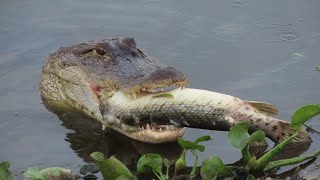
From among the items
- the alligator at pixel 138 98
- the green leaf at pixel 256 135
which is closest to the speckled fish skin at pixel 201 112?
the alligator at pixel 138 98

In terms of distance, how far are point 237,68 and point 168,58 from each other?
31.0 inches

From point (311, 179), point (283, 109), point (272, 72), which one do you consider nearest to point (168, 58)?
point (272, 72)

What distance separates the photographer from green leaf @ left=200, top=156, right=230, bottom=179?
4.59 metres

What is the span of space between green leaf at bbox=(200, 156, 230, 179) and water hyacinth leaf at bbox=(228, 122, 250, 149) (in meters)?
0.15

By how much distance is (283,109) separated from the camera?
610 centimetres

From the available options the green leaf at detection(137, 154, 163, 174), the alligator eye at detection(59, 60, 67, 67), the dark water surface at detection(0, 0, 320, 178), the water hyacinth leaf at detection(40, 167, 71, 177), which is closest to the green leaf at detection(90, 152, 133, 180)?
the green leaf at detection(137, 154, 163, 174)

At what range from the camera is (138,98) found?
5.34 metres

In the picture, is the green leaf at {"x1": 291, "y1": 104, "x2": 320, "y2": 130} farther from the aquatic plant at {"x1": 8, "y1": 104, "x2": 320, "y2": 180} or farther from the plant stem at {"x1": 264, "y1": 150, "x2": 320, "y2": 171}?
the plant stem at {"x1": 264, "y1": 150, "x2": 320, "y2": 171}

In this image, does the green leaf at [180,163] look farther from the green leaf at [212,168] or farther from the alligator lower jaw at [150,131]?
the alligator lower jaw at [150,131]

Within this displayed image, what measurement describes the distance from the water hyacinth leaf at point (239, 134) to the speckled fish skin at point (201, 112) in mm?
297

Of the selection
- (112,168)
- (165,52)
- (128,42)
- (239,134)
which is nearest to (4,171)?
(112,168)

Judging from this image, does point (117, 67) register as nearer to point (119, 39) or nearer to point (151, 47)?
point (119, 39)

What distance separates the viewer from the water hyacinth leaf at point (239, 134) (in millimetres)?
4566

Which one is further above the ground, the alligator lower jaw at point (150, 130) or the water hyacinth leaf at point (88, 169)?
the alligator lower jaw at point (150, 130)
